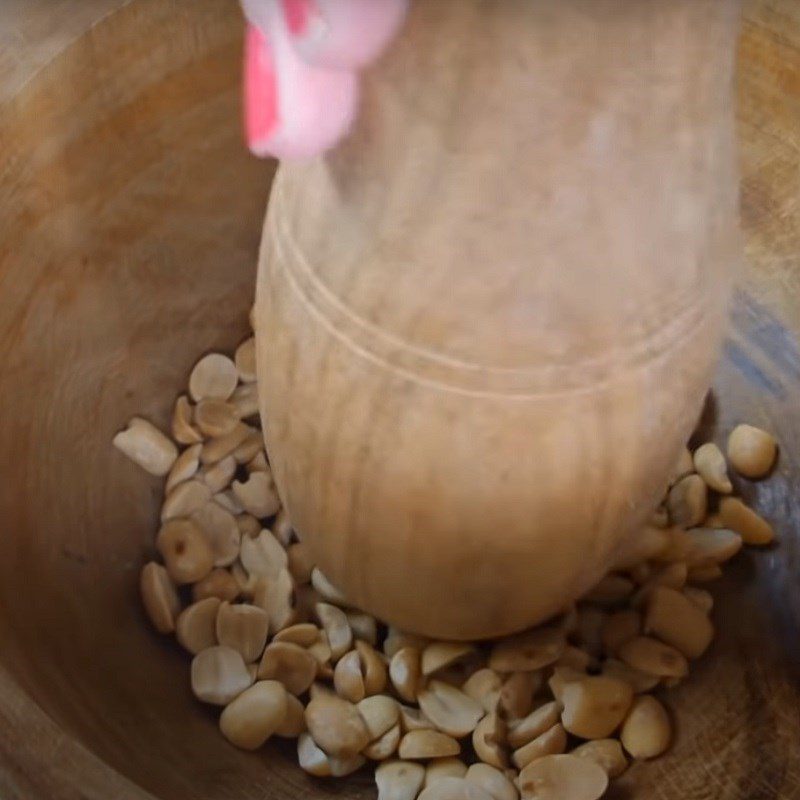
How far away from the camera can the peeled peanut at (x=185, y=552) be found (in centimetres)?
79

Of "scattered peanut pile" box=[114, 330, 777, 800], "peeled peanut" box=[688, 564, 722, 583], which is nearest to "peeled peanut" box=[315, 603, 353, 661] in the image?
"scattered peanut pile" box=[114, 330, 777, 800]

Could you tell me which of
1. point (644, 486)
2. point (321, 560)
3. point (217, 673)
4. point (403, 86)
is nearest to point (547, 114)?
point (403, 86)

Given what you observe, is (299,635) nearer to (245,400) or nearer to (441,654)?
(441,654)

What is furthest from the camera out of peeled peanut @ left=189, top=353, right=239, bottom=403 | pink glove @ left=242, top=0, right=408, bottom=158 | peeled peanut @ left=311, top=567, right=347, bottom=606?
peeled peanut @ left=189, top=353, right=239, bottom=403

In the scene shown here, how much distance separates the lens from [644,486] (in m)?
0.57

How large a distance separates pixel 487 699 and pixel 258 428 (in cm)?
26

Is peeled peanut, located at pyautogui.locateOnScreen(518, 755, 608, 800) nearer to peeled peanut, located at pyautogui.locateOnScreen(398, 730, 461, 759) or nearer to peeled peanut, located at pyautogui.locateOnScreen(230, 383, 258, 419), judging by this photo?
peeled peanut, located at pyautogui.locateOnScreen(398, 730, 461, 759)

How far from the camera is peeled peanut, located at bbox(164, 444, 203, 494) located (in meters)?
0.83

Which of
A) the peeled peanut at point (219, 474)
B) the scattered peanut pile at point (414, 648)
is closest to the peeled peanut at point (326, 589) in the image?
the scattered peanut pile at point (414, 648)

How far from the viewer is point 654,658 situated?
0.73m

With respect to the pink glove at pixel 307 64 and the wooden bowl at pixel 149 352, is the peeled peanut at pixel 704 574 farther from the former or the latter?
the pink glove at pixel 307 64

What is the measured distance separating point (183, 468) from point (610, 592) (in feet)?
0.93

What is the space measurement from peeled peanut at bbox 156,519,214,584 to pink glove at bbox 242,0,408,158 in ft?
1.29

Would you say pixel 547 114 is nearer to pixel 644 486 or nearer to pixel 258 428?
pixel 644 486
